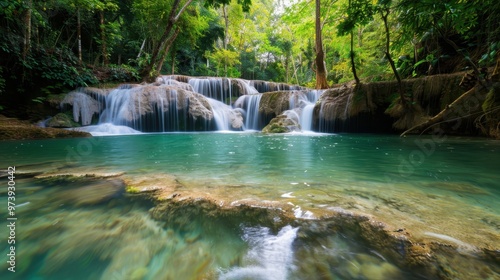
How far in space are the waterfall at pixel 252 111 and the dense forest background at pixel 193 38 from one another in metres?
3.87

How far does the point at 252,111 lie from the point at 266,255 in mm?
11573

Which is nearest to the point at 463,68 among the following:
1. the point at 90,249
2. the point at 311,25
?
the point at 311,25

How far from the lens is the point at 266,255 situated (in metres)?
0.96

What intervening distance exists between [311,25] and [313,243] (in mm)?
14485

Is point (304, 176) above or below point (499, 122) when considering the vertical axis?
below

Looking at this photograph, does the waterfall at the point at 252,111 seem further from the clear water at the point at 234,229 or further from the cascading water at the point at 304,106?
the clear water at the point at 234,229

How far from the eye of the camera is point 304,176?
2.31 m

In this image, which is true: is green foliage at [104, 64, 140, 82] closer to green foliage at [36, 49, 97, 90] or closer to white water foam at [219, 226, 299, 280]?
green foliage at [36, 49, 97, 90]

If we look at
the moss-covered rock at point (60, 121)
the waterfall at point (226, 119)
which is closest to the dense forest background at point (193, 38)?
the moss-covered rock at point (60, 121)

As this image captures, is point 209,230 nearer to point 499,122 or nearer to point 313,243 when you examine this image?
point 313,243

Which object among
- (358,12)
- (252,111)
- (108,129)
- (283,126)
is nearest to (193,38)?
(252,111)

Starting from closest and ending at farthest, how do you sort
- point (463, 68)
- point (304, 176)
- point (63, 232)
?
1. point (63, 232)
2. point (304, 176)
3. point (463, 68)

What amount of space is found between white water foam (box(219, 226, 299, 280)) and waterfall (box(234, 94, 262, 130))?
35.1ft

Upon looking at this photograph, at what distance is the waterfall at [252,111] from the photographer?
1195cm
